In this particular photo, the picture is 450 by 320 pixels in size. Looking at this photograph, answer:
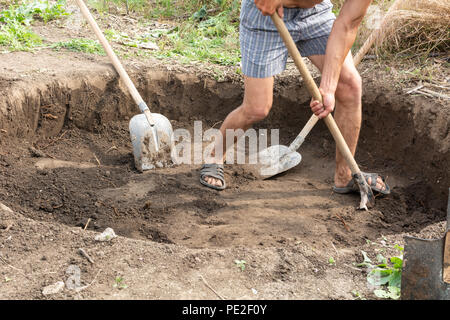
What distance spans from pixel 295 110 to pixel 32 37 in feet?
9.07

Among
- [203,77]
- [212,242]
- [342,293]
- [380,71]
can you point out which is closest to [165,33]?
[203,77]

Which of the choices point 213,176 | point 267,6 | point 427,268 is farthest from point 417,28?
point 427,268

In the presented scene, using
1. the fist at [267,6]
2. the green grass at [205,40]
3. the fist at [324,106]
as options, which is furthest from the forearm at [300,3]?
the green grass at [205,40]

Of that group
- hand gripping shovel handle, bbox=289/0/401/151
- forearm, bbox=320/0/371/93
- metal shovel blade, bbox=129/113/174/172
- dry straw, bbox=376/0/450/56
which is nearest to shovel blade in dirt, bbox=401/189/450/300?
forearm, bbox=320/0/371/93

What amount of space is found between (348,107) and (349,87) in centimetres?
17

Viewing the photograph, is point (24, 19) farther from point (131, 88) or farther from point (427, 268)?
point (427, 268)

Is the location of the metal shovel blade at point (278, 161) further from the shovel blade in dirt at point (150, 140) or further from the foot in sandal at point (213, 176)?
the shovel blade in dirt at point (150, 140)

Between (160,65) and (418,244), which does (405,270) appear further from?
(160,65)

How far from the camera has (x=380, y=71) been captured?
4.62m

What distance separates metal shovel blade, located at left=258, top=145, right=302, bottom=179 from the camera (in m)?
4.34

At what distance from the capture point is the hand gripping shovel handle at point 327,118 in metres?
3.06

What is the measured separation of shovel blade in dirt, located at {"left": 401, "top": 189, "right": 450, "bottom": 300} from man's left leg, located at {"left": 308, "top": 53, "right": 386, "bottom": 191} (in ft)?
4.86

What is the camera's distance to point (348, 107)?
3609 millimetres

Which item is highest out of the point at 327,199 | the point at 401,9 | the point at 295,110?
the point at 401,9
